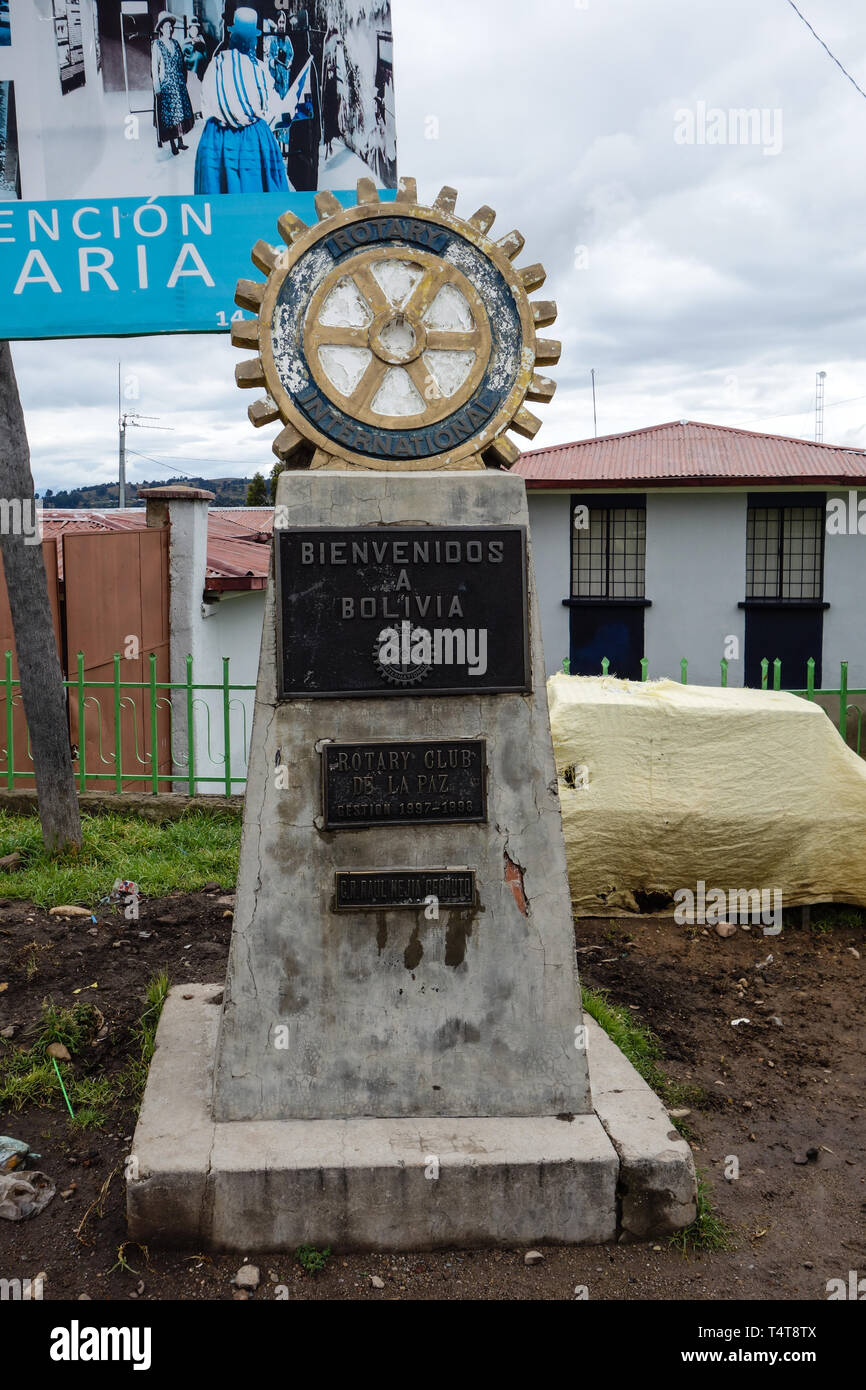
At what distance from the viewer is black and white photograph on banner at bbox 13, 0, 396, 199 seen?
16.0 feet

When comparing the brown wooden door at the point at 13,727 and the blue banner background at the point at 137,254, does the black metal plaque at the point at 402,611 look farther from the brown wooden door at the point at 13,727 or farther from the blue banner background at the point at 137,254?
the brown wooden door at the point at 13,727

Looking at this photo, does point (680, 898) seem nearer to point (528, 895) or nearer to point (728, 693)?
point (728, 693)

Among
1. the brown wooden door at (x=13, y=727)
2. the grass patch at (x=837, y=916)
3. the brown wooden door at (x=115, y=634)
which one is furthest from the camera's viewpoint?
the brown wooden door at (x=115, y=634)

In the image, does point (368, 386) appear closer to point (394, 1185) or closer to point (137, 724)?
point (394, 1185)

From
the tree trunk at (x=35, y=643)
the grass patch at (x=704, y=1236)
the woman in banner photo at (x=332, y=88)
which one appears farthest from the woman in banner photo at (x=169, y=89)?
the grass patch at (x=704, y=1236)

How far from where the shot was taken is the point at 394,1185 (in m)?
3.21

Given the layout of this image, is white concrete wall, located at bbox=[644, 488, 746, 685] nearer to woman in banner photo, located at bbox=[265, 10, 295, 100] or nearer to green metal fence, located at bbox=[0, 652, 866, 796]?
green metal fence, located at bbox=[0, 652, 866, 796]

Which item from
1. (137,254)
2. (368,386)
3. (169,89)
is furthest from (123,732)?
(368,386)

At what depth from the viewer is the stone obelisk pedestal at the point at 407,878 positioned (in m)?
3.37

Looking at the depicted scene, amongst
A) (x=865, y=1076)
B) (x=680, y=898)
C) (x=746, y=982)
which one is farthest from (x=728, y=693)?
(x=865, y=1076)

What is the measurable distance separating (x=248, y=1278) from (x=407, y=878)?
4.02 feet

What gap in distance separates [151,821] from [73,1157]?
4.03m

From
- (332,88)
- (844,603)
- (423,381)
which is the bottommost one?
(844,603)

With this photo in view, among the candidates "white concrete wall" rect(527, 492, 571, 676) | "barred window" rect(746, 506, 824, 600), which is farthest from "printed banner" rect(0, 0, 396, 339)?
"barred window" rect(746, 506, 824, 600)
